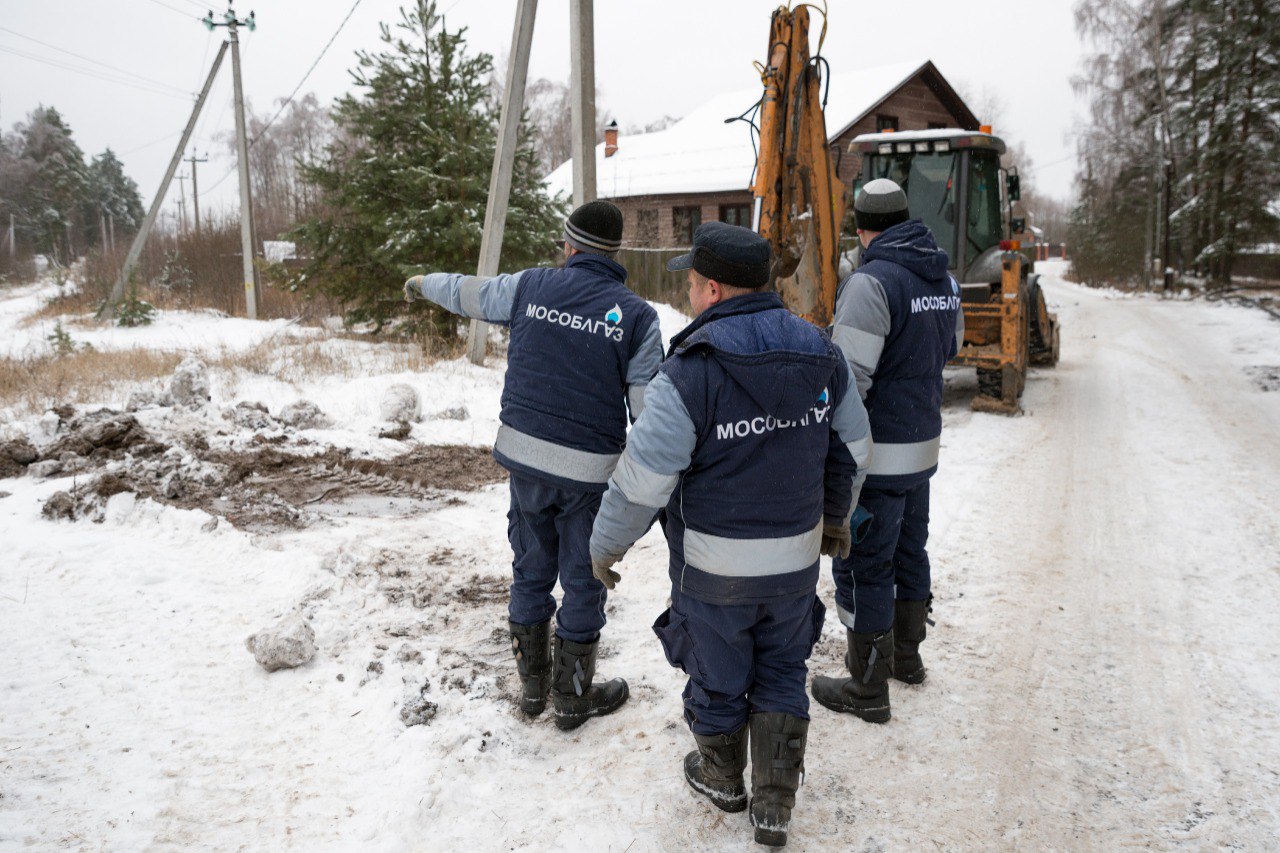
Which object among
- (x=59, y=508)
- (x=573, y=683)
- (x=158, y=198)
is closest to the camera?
(x=573, y=683)

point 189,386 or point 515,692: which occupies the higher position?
point 189,386

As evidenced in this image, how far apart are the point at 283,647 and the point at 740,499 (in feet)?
7.60

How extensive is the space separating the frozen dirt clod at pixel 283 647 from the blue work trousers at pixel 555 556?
1018mm

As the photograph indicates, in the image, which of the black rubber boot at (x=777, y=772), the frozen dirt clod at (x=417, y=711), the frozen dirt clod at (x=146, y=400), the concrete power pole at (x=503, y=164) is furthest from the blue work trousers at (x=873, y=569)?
the concrete power pole at (x=503, y=164)

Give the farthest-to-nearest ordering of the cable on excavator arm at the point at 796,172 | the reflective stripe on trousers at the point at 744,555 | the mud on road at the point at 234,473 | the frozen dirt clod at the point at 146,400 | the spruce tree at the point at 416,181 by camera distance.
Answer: the spruce tree at the point at 416,181 < the frozen dirt clod at the point at 146,400 < the cable on excavator arm at the point at 796,172 < the mud on road at the point at 234,473 < the reflective stripe on trousers at the point at 744,555

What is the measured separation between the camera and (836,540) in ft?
9.43

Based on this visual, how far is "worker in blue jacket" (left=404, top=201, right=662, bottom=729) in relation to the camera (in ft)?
10.1

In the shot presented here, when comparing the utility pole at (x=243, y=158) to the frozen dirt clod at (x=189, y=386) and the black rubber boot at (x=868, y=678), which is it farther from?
the black rubber boot at (x=868, y=678)

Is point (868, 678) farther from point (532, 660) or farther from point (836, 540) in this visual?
point (532, 660)

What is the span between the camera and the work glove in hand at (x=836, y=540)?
2820 mm

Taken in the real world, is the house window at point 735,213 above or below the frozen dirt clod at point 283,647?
above

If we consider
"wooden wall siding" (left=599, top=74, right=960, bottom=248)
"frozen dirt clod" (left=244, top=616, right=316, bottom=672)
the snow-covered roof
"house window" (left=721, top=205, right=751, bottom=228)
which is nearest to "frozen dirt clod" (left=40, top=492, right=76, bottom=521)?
"frozen dirt clod" (left=244, top=616, right=316, bottom=672)

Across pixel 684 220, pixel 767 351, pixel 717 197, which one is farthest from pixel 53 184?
pixel 767 351

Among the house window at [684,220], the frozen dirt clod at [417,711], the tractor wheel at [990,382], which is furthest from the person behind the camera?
the house window at [684,220]
